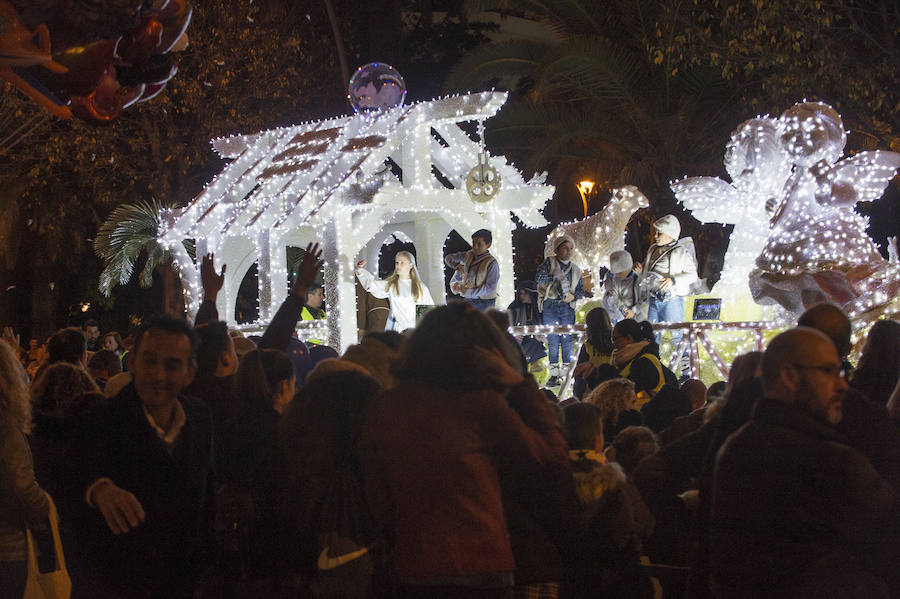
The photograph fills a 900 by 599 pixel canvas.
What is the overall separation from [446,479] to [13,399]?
2.37 meters

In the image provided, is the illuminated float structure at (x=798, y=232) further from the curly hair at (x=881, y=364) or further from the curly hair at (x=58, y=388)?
the curly hair at (x=58, y=388)

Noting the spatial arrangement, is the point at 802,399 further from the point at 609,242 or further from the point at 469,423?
the point at 609,242

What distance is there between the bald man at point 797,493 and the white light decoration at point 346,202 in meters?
9.88

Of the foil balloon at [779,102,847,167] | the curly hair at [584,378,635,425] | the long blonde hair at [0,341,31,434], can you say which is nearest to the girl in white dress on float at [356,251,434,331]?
the foil balloon at [779,102,847,167]

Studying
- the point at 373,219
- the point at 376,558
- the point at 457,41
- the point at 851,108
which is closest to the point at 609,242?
the point at 373,219

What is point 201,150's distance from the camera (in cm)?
2475

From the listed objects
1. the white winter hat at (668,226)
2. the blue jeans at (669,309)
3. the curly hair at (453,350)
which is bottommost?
the curly hair at (453,350)

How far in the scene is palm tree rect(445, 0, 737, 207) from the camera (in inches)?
842

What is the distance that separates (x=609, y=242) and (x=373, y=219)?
4.05 meters

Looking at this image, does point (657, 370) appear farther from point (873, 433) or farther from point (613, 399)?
point (873, 433)

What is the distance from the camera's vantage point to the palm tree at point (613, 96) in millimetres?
21375

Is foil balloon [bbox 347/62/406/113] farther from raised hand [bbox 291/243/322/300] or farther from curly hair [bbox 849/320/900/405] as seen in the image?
curly hair [bbox 849/320/900/405]

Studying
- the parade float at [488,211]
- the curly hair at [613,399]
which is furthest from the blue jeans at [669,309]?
the curly hair at [613,399]

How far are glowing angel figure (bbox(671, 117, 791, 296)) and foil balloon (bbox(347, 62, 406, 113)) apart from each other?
Answer: 14.0ft
